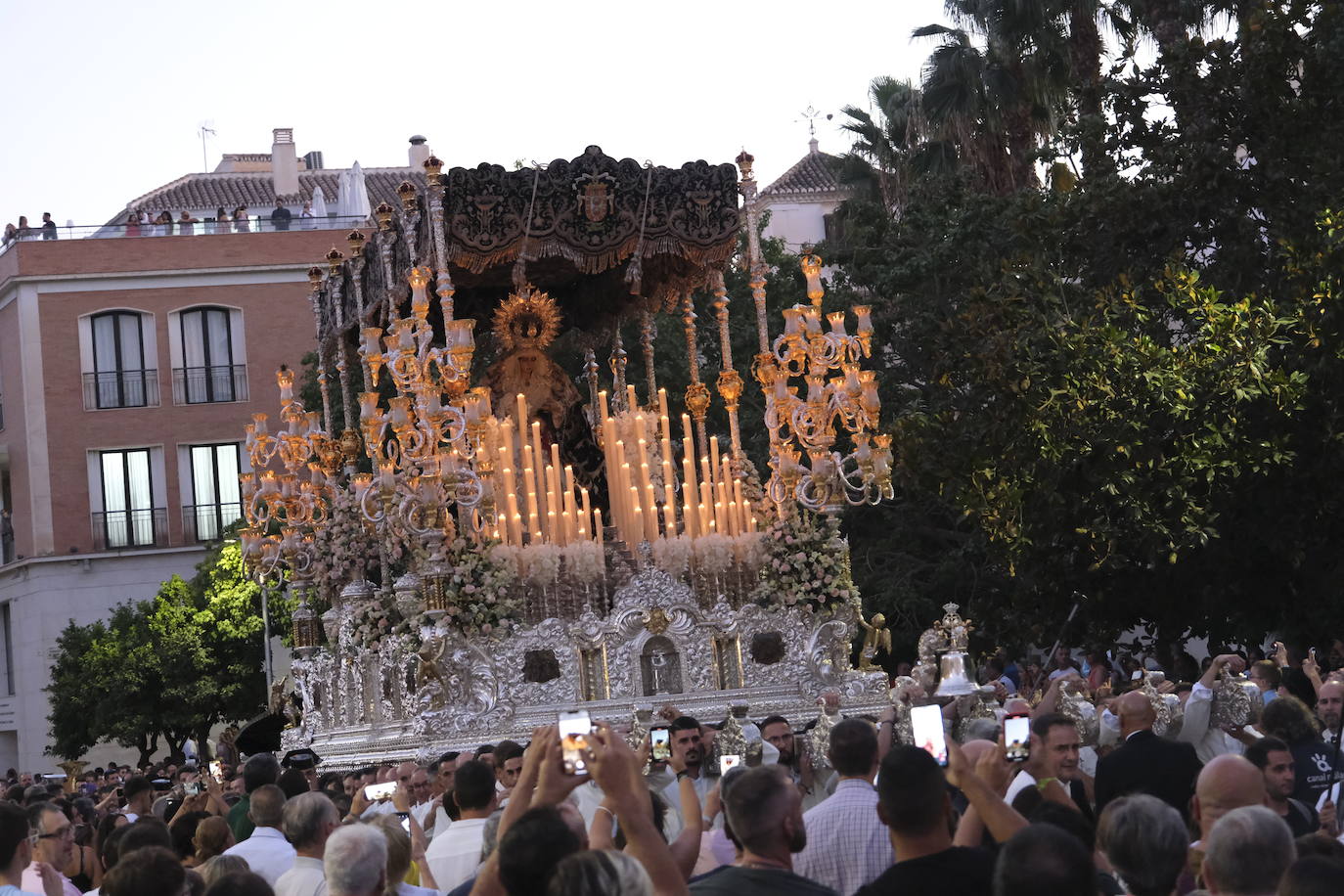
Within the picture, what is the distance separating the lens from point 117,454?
41219 mm

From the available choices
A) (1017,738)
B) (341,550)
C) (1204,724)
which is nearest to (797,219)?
(341,550)

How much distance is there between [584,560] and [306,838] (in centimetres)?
1008

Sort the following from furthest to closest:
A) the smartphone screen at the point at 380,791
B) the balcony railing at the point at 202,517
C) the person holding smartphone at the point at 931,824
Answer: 1. the balcony railing at the point at 202,517
2. the smartphone screen at the point at 380,791
3. the person holding smartphone at the point at 931,824

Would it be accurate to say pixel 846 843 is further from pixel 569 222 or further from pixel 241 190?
pixel 241 190

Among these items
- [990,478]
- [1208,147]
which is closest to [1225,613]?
[990,478]

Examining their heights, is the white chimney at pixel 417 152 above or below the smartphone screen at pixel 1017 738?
above

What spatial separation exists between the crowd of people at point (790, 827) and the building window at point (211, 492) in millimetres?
30584

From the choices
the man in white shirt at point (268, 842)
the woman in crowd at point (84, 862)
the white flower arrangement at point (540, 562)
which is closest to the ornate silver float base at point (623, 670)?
the white flower arrangement at point (540, 562)

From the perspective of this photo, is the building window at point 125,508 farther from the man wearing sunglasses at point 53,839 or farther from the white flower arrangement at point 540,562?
the man wearing sunglasses at point 53,839

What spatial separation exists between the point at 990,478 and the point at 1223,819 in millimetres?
15776

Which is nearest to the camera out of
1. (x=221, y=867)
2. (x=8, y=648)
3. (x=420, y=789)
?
(x=221, y=867)

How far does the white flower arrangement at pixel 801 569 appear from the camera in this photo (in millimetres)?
17875

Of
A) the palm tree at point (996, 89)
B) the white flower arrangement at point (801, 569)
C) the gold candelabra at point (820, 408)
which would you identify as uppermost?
the palm tree at point (996, 89)

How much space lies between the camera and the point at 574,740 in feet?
19.1
